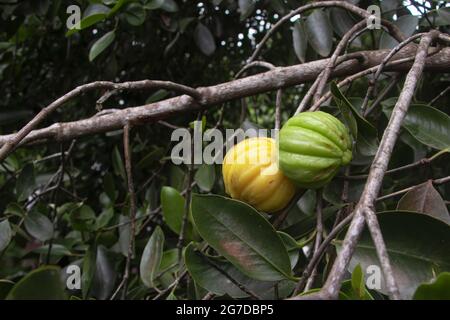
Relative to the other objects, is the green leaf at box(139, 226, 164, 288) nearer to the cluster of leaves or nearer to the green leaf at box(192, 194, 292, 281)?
the cluster of leaves

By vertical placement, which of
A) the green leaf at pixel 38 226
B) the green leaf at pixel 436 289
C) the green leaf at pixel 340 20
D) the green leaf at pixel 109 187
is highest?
the green leaf at pixel 340 20

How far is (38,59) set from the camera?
220 centimetres

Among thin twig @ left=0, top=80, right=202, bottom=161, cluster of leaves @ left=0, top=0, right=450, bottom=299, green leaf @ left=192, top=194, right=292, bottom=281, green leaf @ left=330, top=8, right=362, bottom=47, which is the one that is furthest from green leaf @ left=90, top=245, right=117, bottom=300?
green leaf @ left=330, top=8, right=362, bottom=47

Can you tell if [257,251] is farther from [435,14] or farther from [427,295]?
[435,14]

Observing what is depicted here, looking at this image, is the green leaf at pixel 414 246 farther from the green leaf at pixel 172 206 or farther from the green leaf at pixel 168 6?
the green leaf at pixel 168 6

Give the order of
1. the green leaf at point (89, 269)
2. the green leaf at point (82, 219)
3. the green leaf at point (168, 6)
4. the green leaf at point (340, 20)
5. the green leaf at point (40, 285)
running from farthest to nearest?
the green leaf at point (168, 6) < the green leaf at point (82, 219) < the green leaf at point (340, 20) < the green leaf at point (89, 269) < the green leaf at point (40, 285)

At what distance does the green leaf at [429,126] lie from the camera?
32.9 inches

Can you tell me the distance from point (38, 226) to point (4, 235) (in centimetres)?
22

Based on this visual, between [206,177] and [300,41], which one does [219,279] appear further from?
[300,41]

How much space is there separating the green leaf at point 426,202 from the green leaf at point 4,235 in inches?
29.2

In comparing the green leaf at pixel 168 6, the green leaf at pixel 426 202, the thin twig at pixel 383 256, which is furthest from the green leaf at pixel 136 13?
the thin twig at pixel 383 256

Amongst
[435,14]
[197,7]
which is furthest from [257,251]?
[197,7]

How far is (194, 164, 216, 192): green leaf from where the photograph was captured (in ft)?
3.80

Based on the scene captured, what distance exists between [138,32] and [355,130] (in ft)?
4.03
